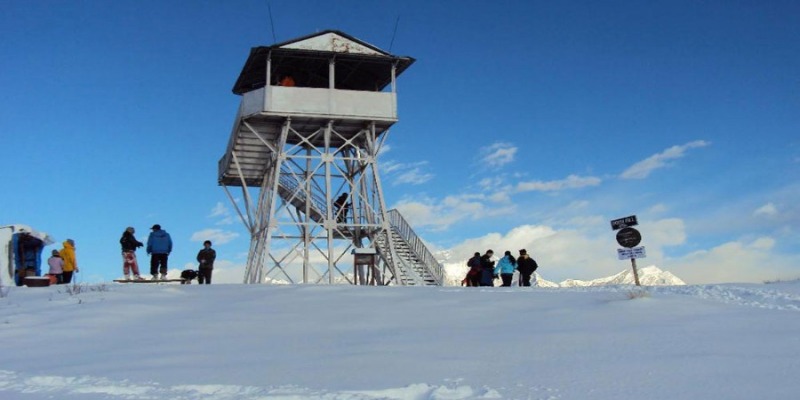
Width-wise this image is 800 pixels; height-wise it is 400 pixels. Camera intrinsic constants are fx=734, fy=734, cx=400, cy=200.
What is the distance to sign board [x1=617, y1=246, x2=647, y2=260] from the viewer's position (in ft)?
52.8

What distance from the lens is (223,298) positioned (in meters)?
12.9

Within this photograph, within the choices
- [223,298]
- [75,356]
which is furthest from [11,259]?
[75,356]

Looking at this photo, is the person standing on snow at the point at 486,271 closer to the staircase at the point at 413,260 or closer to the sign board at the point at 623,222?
the sign board at the point at 623,222

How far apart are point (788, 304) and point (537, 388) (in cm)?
624

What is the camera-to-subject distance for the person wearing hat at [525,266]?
20.2 metres

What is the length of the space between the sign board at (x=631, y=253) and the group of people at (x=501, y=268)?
4127mm

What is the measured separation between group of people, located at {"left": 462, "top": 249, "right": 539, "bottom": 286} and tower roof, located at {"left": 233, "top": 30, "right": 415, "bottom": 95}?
1220cm

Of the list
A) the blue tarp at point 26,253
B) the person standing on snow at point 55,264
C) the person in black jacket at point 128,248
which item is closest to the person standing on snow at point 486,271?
the person in black jacket at point 128,248

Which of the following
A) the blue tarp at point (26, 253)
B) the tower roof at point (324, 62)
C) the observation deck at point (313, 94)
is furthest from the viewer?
the tower roof at point (324, 62)

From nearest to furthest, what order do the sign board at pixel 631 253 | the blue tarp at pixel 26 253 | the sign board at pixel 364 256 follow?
the sign board at pixel 631 253 → the blue tarp at pixel 26 253 → the sign board at pixel 364 256

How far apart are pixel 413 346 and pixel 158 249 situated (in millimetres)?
13051

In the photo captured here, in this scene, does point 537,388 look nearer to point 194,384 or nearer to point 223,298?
point 194,384

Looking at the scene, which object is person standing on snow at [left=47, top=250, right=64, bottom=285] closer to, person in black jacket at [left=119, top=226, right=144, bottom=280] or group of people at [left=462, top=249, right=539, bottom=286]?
person in black jacket at [left=119, top=226, right=144, bottom=280]

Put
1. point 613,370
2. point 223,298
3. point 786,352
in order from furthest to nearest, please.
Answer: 1. point 223,298
2. point 786,352
3. point 613,370
